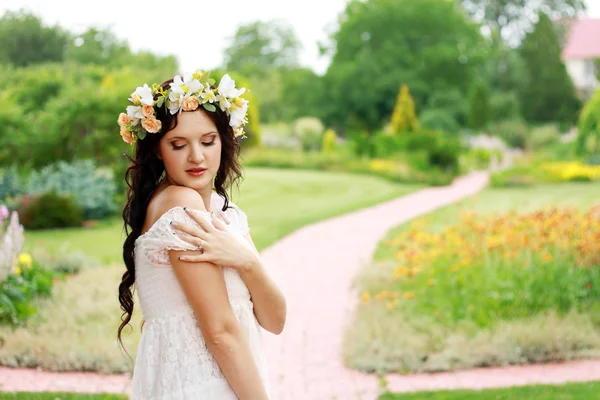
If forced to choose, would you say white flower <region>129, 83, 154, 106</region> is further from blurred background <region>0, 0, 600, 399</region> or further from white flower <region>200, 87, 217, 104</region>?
blurred background <region>0, 0, 600, 399</region>

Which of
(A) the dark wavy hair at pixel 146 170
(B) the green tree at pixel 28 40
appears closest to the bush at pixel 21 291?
(A) the dark wavy hair at pixel 146 170

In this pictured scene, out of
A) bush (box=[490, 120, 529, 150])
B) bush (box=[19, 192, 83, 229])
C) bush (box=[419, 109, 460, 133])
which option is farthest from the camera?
bush (box=[419, 109, 460, 133])

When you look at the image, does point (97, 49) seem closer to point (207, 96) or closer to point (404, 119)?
point (404, 119)

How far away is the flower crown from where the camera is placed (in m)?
1.82

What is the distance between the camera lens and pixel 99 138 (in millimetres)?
13867

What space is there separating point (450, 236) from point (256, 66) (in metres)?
36.3

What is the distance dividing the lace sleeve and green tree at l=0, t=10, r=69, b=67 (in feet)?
77.6

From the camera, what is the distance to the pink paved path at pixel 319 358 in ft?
15.5

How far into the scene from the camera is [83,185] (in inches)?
511

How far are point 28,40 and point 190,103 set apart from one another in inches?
966

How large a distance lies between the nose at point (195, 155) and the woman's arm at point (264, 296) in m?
0.24

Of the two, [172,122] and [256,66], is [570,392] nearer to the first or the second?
[172,122]

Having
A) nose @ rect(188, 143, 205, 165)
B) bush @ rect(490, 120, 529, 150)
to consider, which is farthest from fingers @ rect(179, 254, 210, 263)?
bush @ rect(490, 120, 529, 150)

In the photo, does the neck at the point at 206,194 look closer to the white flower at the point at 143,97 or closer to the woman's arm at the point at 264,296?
the woman's arm at the point at 264,296
